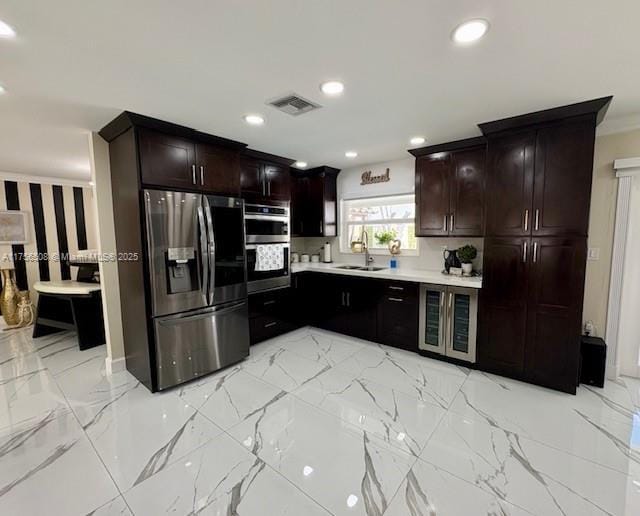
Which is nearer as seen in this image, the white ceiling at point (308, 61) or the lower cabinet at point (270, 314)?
the white ceiling at point (308, 61)

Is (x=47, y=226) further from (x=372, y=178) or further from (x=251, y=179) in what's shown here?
(x=372, y=178)

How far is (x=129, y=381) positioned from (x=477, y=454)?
3.08m

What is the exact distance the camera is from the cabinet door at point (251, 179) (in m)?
3.45

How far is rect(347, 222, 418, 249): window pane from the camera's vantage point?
413 centimetres

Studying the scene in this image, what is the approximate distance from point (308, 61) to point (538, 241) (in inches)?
95.1

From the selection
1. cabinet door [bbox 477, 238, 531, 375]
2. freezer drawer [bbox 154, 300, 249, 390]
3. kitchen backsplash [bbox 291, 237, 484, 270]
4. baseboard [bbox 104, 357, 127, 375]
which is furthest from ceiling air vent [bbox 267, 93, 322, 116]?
baseboard [bbox 104, 357, 127, 375]

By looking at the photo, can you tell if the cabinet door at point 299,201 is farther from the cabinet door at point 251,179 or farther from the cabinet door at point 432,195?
the cabinet door at point 432,195

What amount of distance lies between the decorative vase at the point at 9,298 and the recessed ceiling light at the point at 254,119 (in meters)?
4.67

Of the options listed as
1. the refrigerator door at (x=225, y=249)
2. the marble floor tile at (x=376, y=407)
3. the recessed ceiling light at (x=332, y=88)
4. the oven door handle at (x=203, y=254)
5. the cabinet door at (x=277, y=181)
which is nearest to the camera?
the recessed ceiling light at (x=332, y=88)

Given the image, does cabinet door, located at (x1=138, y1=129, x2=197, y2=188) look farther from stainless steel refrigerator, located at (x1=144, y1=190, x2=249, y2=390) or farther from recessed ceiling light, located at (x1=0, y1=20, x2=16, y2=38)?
recessed ceiling light, located at (x1=0, y1=20, x2=16, y2=38)

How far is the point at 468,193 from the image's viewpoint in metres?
3.24

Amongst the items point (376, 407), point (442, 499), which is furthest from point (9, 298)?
point (442, 499)

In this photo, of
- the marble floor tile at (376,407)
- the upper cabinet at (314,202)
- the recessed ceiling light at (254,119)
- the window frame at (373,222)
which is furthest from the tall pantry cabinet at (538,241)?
the upper cabinet at (314,202)

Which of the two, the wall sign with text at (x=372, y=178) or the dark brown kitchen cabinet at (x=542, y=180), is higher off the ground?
the wall sign with text at (x=372, y=178)
